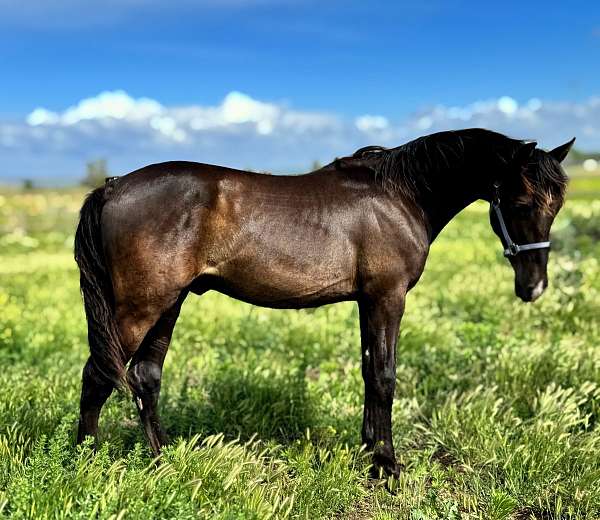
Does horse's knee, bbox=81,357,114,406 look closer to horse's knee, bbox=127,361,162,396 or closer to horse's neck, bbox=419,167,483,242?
horse's knee, bbox=127,361,162,396

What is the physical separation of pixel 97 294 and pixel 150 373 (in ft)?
2.17

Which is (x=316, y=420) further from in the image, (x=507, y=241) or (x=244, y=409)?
(x=507, y=241)

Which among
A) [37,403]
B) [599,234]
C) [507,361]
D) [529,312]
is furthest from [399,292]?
[599,234]

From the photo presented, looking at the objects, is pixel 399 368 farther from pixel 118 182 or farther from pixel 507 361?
pixel 118 182

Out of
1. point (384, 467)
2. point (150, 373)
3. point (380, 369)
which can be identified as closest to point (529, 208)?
point (380, 369)

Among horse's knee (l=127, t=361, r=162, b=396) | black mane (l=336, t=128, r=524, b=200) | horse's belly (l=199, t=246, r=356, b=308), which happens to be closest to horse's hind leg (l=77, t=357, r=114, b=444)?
horse's knee (l=127, t=361, r=162, b=396)

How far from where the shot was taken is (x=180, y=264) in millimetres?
3764

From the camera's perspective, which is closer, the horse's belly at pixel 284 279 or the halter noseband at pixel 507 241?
the horse's belly at pixel 284 279

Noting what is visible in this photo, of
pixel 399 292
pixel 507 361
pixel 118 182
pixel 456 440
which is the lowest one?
pixel 456 440

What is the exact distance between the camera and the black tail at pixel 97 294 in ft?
12.6

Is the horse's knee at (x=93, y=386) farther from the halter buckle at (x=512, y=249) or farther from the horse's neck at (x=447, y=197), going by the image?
the halter buckle at (x=512, y=249)

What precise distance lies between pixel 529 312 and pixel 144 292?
658 cm

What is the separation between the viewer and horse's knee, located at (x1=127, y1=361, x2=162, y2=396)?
4195mm

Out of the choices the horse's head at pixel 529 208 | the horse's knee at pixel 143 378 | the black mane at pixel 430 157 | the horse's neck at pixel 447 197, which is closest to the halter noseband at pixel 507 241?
the horse's head at pixel 529 208
